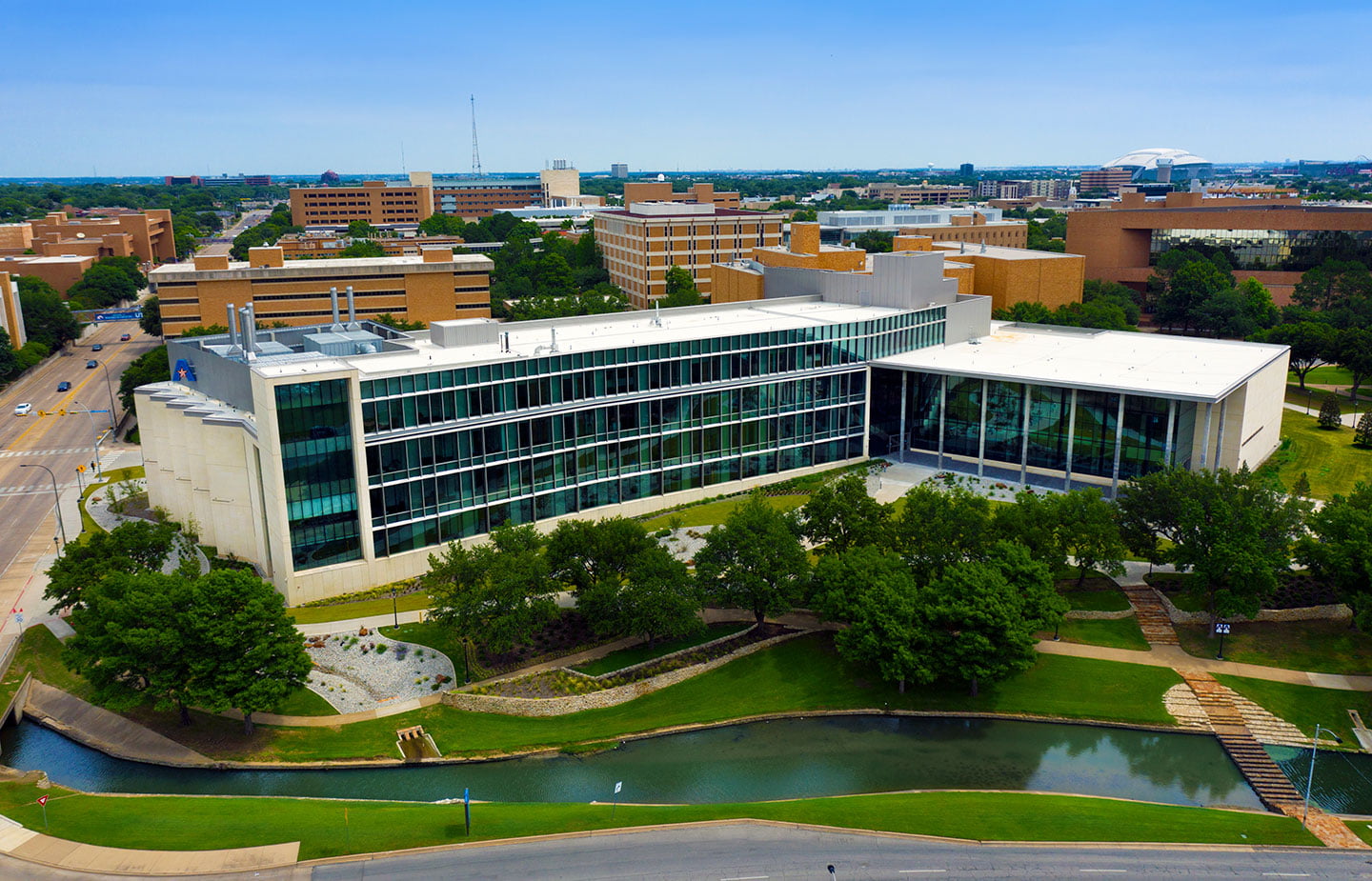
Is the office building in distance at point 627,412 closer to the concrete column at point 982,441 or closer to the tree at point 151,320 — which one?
the concrete column at point 982,441

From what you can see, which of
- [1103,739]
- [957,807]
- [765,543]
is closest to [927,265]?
[765,543]

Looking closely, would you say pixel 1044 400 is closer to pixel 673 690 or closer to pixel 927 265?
pixel 927 265

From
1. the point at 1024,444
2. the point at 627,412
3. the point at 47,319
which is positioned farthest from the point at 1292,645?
the point at 47,319

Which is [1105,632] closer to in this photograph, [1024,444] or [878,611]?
[878,611]

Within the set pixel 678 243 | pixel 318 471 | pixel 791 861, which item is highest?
pixel 678 243

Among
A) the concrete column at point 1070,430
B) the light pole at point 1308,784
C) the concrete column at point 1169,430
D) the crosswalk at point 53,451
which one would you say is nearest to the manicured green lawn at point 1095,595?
the light pole at point 1308,784

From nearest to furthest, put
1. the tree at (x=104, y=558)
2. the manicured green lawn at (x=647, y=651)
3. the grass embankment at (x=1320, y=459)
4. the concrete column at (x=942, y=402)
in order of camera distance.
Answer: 1. the manicured green lawn at (x=647, y=651)
2. the tree at (x=104, y=558)
3. the grass embankment at (x=1320, y=459)
4. the concrete column at (x=942, y=402)
